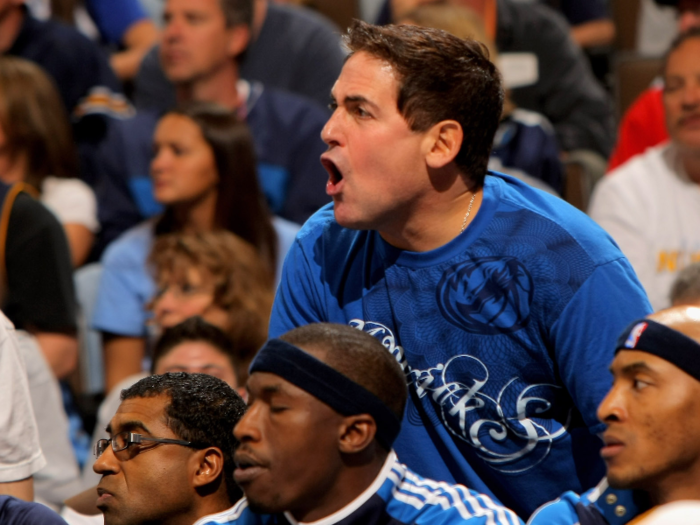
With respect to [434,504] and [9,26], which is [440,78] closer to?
[434,504]

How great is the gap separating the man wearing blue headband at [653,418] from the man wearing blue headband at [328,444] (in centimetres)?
23

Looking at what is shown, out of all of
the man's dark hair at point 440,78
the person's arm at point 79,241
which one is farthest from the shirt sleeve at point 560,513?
the person's arm at point 79,241

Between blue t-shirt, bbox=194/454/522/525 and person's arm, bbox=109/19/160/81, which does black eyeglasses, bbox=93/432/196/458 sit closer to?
blue t-shirt, bbox=194/454/522/525

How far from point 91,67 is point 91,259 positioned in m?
1.07

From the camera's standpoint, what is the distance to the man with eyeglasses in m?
2.10

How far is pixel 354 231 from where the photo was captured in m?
2.38

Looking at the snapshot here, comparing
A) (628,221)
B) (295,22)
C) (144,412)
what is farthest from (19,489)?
(295,22)

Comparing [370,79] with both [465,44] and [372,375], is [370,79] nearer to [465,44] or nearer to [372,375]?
[465,44]

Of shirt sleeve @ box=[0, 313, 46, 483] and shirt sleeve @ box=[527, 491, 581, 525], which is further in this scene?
shirt sleeve @ box=[0, 313, 46, 483]

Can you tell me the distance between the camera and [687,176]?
4.02 m

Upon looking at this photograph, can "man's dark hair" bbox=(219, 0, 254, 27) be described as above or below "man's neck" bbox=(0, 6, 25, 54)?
above

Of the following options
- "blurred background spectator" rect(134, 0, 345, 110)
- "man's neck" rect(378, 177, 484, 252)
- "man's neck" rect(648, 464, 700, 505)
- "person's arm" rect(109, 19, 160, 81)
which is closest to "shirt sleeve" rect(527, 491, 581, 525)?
"man's neck" rect(648, 464, 700, 505)

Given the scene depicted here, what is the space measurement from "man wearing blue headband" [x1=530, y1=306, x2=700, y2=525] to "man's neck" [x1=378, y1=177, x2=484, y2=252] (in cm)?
47

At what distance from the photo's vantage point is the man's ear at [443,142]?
2186mm
